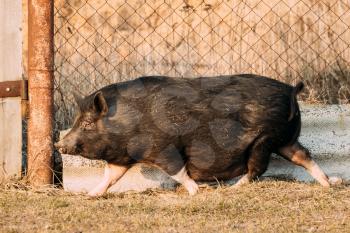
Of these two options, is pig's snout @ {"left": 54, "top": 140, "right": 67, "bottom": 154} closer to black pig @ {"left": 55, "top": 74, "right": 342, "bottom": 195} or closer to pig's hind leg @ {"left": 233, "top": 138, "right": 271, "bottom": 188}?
black pig @ {"left": 55, "top": 74, "right": 342, "bottom": 195}

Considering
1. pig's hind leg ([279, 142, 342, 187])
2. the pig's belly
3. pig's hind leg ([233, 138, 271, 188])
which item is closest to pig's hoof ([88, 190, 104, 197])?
the pig's belly

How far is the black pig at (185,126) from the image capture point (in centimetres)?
602

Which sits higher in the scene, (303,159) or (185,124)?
(185,124)

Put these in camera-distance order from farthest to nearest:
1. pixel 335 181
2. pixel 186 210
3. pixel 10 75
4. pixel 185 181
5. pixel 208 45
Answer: pixel 208 45
pixel 10 75
pixel 335 181
pixel 185 181
pixel 186 210

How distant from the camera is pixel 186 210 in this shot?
197 inches

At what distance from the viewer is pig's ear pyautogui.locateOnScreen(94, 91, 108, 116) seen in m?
5.95

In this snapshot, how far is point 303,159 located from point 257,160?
1.33ft

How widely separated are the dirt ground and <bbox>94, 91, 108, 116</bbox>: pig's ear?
640 mm

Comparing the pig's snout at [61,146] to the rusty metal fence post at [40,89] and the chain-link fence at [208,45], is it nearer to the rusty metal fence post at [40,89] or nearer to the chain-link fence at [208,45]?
the rusty metal fence post at [40,89]

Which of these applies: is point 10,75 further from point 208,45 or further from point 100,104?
point 208,45

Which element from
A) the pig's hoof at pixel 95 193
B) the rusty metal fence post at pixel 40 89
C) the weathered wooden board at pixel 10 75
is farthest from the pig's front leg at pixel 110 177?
the weathered wooden board at pixel 10 75

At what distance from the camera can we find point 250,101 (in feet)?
20.0

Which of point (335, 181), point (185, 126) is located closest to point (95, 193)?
point (185, 126)

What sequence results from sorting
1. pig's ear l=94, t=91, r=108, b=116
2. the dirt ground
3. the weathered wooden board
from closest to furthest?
the dirt ground, pig's ear l=94, t=91, r=108, b=116, the weathered wooden board
